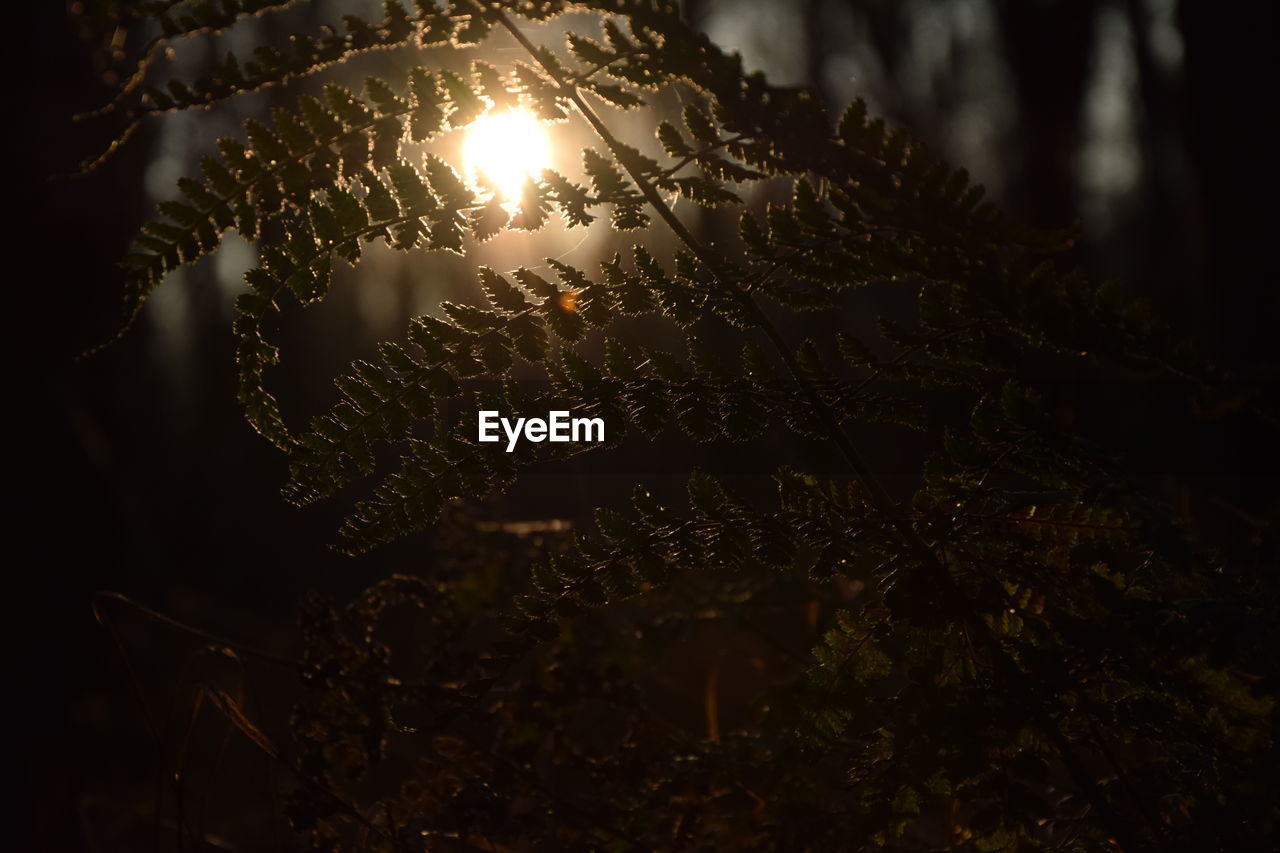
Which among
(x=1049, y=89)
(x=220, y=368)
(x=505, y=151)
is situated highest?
(x=1049, y=89)

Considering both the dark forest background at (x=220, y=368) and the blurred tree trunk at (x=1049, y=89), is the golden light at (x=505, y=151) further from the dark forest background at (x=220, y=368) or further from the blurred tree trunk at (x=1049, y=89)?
the blurred tree trunk at (x=1049, y=89)

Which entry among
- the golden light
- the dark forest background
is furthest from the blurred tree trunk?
the golden light

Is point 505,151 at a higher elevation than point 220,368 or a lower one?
lower

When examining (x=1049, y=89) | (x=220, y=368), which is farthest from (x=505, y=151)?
(x=1049, y=89)

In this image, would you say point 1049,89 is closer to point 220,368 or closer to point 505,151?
point 220,368

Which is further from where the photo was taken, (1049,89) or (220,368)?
(1049,89)

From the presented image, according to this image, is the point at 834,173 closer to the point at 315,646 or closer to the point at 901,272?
the point at 901,272
